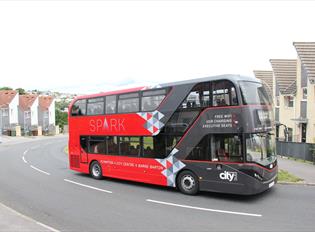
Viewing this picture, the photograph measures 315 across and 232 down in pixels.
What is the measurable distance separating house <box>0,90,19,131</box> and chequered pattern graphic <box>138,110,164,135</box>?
53618 mm

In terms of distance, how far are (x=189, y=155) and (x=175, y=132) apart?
0.95 m

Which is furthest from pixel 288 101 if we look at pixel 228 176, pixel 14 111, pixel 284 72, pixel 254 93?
pixel 14 111

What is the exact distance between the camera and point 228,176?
31.1ft

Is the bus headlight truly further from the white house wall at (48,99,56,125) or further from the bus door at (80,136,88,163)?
the white house wall at (48,99,56,125)

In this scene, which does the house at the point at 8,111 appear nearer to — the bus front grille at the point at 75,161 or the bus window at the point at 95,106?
the bus front grille at the point at 75,161

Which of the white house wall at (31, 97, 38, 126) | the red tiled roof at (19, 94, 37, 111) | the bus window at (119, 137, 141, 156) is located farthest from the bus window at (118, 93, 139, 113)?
the white house wall at (31, 97, 38, 126)

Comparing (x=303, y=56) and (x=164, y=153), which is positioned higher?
(x=303, y=56)

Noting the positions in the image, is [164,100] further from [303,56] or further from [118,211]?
[303,56]

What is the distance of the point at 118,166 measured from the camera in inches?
508

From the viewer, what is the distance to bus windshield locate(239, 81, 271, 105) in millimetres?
9328

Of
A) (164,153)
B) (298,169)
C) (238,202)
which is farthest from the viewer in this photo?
(298,169)

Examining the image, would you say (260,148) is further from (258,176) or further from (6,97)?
(6,97)

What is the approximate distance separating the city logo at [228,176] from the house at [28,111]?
59838 millimetres

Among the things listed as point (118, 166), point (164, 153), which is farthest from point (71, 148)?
point (164, 153)
